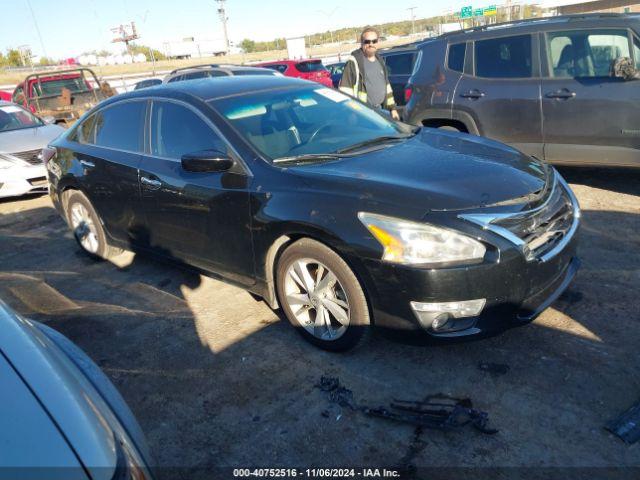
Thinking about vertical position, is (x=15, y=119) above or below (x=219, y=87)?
below

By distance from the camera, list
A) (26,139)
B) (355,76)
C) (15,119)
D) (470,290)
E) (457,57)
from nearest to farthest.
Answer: (470,290) < (355,76) < (457,57) < (26,139) < (15,119)

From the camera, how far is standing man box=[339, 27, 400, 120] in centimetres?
617

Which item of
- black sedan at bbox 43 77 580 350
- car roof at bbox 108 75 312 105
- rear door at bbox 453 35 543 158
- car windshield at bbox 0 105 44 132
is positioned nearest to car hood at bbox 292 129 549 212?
black sedan at bbox 43 77 580 350

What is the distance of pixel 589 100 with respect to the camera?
5543 mm

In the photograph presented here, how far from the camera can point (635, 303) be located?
352 centimetres

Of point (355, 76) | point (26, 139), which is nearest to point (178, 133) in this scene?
point (355, 76)

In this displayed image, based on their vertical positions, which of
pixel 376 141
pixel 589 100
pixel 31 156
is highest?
pixel 376 141

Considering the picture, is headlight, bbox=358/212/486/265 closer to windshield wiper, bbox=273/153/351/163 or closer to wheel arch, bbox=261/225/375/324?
wheel arch, bbox=261/225/375/324

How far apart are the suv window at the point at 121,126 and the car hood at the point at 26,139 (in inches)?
160

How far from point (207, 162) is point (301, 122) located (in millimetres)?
826

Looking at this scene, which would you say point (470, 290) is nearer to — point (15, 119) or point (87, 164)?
point (87, 164)

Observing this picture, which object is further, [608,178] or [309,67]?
[309,67]

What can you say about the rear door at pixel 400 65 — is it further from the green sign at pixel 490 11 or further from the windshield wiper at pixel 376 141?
the green sign at pixel 490 11

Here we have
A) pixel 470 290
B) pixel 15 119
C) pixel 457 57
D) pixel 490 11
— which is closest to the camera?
pixel 470 290
